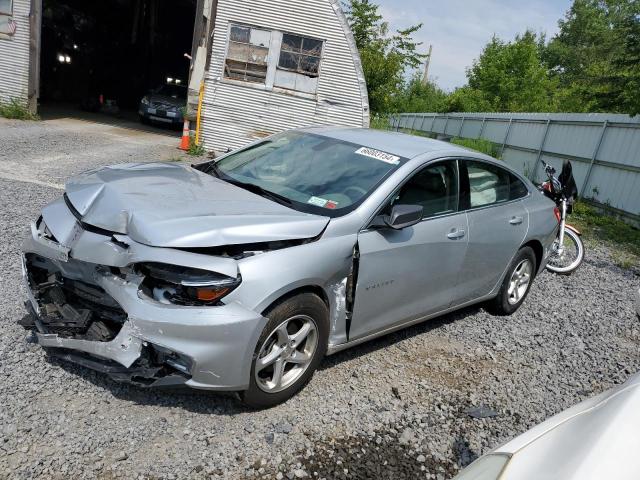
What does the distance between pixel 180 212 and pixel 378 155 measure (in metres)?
1.64

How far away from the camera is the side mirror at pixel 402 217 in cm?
349

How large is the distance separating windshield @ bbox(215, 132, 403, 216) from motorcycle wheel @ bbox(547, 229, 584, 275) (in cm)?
442

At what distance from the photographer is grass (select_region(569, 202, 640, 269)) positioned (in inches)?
357

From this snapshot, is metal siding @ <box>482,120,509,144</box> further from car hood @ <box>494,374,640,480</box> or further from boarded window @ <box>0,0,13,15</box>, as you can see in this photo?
car hood @ <box>494,374,640,480</box>

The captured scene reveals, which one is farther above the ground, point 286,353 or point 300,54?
point 300,54

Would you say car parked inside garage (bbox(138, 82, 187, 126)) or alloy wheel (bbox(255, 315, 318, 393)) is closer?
alloy wheel (bbox(255, 315, 318, 393))

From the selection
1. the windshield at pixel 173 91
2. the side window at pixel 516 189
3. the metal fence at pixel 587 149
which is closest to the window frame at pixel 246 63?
→ the windshield at pixel 173 91

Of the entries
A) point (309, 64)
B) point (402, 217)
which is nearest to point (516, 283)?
point (402, 217)

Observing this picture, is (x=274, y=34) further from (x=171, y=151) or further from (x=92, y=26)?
(x=92, y=26)

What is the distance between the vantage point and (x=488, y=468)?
1.76 m

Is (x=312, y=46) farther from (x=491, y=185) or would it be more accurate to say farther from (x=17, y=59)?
(x=491, y=185)

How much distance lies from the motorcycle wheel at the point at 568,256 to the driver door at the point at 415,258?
3.69 metres

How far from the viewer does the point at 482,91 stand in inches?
1230

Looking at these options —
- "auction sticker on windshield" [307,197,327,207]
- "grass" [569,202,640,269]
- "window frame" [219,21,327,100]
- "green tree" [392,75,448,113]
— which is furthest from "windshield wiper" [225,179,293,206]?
"green tree" [392,75,448,113]
